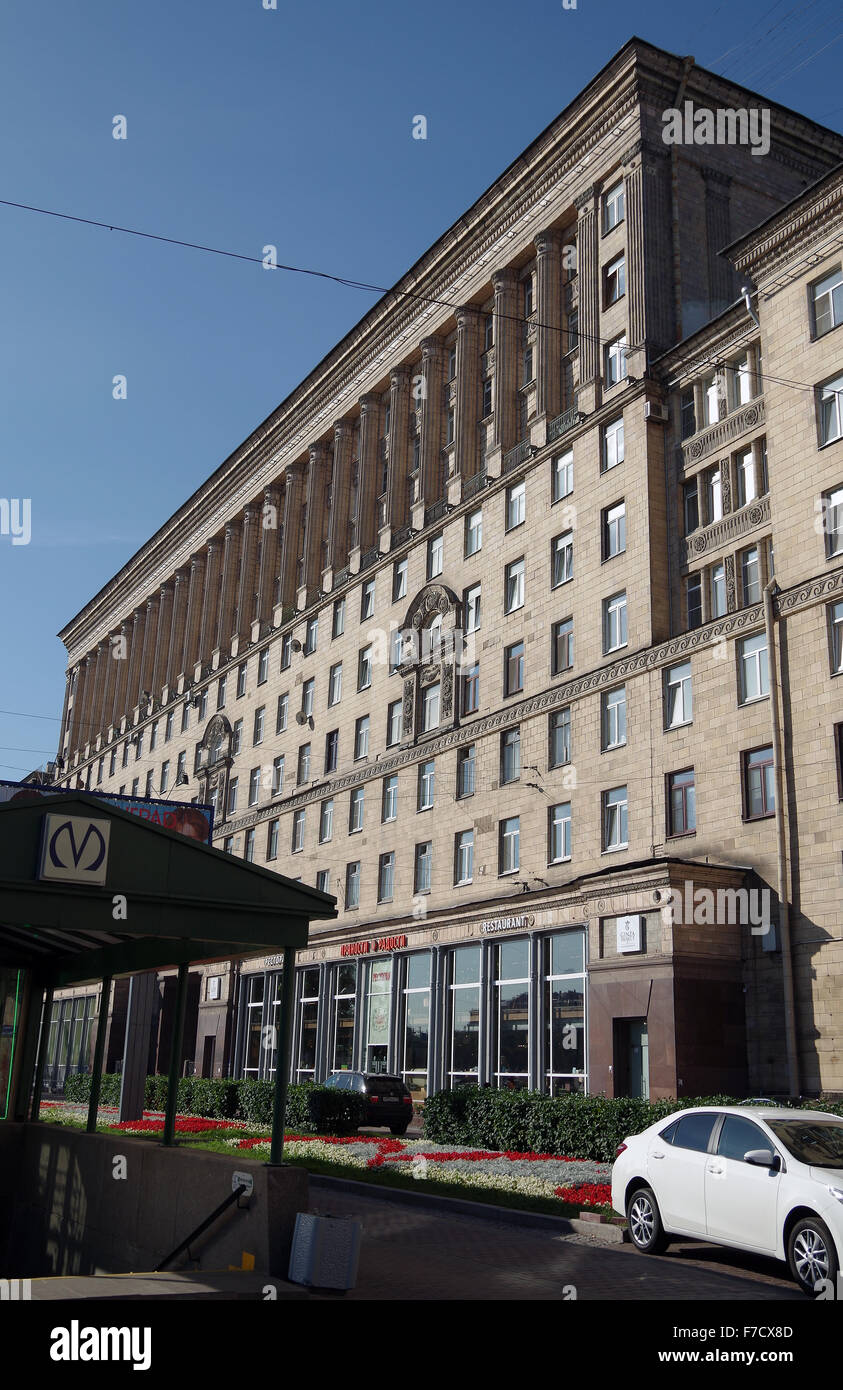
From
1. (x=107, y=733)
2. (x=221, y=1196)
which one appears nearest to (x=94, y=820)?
(x=221, y=1196)

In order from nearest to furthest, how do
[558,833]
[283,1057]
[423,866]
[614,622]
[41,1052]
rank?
[283,1057] → [41,1052] → [614,622] → [558,833] → [423,866]

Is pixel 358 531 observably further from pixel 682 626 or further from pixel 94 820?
pixel 94 820

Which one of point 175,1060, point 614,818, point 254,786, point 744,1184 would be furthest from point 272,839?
point 744,1184

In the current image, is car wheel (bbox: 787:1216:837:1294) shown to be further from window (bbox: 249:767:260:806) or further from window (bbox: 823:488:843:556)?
window (bbox: 249:767:260:806)

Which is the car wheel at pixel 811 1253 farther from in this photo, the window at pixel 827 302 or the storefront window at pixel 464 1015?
the storefront window at pixel 464 1015

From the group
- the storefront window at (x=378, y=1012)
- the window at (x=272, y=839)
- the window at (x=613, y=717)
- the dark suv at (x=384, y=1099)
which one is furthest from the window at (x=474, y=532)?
the dark suv at (x=384, y=1099)

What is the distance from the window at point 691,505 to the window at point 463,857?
12.7m

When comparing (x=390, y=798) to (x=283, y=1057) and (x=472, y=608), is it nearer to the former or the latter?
(x=472, y=608)

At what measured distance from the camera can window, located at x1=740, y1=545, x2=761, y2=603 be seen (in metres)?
30.5

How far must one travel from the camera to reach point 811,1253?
10.8 meters

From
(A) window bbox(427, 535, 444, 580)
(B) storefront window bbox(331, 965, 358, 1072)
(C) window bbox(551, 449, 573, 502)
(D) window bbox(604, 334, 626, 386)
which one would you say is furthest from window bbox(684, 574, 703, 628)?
(B) storefront window bbox(331, 965, 358, 1072)

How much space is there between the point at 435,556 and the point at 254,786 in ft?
58.1

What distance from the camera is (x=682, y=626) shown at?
33.1 metres

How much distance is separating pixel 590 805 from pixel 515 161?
80.4 feet
